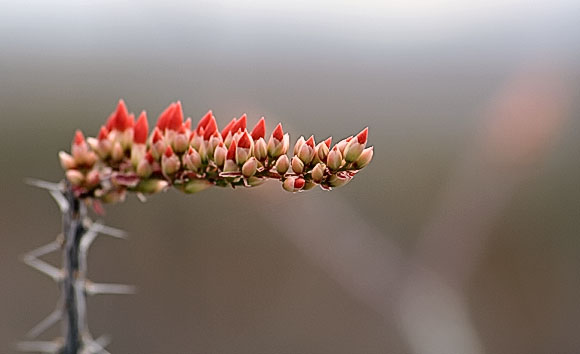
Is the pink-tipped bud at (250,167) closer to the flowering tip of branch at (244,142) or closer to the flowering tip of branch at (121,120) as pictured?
the flowering tip of branch at (244,142)

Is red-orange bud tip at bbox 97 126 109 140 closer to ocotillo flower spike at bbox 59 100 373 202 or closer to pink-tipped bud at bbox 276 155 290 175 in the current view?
ocotillo flower spike at bbox 59 100 373 202

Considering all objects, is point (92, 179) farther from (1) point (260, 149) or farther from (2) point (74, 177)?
(1) point (260, 149)

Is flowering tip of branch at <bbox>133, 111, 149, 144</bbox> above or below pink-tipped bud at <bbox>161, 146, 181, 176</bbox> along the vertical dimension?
above

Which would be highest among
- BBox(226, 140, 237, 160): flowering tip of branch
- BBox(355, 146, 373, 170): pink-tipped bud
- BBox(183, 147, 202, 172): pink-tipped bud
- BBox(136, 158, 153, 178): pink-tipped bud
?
BBox(355, 146, 373, 170): pink-tipped bud

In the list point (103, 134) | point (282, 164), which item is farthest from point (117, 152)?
point (282, 164)

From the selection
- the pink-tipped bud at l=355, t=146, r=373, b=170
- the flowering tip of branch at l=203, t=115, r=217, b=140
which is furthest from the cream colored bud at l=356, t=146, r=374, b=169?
the flowering tip of branch at l=203, t=115, r=217, b=140

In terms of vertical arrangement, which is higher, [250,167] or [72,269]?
[250,167]
